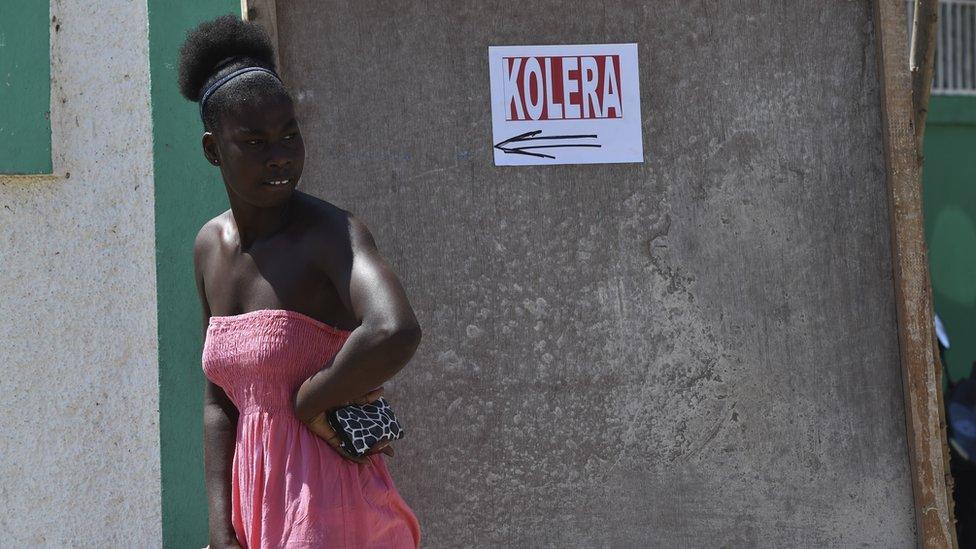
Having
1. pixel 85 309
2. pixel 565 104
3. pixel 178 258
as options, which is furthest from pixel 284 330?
Result: pixel 565 104

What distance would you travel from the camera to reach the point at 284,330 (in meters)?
2.16

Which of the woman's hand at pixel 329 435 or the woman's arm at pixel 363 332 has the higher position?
the woman's arm at pixel 363 332

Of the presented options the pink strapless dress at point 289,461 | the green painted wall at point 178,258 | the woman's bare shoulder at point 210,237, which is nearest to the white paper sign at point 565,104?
the green painted wall at point 178,258

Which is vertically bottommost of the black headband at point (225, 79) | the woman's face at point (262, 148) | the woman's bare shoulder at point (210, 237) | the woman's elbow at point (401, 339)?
the woman's elbow at point (401, 339)

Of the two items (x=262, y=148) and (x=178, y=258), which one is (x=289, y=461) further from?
(x=178, y=258)

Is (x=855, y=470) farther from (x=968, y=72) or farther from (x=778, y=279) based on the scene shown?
(x=968, y=72)

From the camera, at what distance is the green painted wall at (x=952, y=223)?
665 cm

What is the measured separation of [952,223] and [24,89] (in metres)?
5.23

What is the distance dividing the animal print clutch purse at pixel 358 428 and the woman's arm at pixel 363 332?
0.03 metres

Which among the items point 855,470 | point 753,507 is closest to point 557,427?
point 753,507

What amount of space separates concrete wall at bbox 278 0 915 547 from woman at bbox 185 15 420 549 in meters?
1.23

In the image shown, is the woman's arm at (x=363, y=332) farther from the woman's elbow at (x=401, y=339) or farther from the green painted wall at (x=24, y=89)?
the green painted wall at (x=24, y=89)

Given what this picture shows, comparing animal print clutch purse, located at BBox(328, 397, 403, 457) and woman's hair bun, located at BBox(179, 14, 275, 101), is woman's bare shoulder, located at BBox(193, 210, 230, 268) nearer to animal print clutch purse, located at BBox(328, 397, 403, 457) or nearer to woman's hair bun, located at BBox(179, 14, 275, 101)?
woman's hair bun, located at BBox(179, 14, 275, 101)

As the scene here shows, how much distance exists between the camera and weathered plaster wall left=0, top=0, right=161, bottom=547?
11.4ft
